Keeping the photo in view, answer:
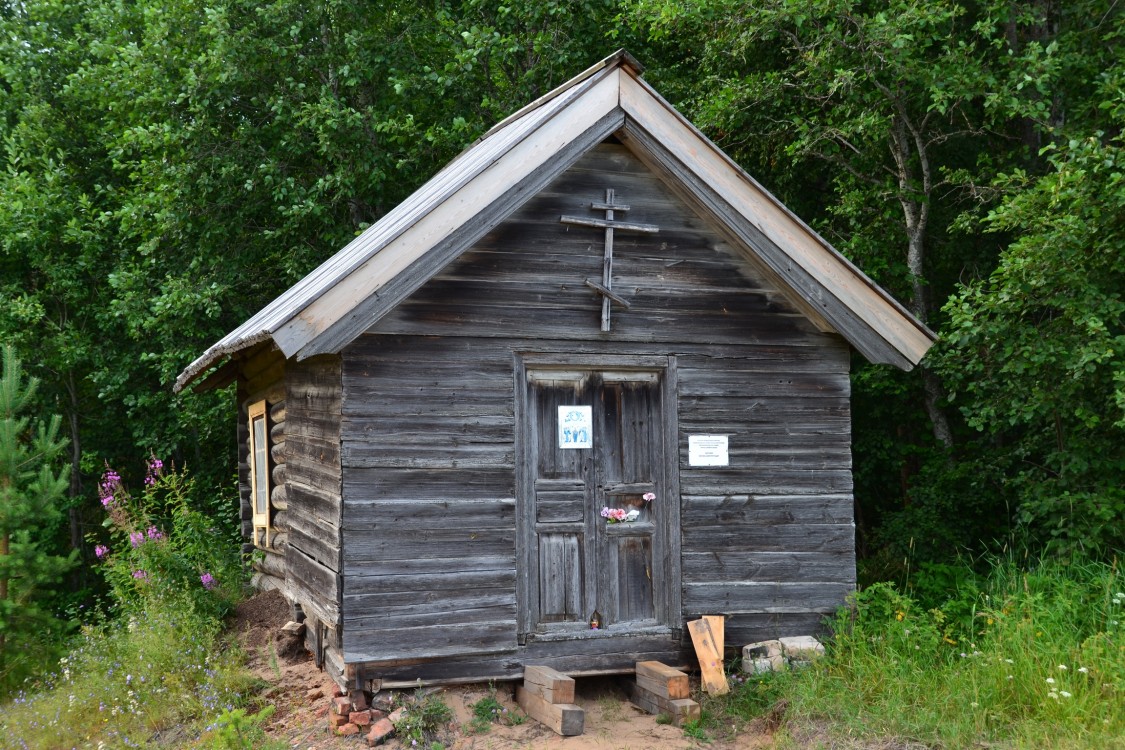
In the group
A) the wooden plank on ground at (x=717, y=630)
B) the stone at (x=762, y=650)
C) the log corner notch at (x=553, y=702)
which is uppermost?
the wooden plank on ground at (x=717, y=630)

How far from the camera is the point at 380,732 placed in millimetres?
6824

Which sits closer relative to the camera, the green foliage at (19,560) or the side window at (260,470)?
the green foliage at (19,560)

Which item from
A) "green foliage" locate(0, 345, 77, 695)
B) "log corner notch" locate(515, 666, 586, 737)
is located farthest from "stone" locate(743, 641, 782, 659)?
"green foliage" locate(0, 345, 77, 695)

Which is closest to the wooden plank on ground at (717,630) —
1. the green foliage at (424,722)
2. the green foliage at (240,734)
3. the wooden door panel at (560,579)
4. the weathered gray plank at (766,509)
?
the weathered gray plank at (766,509)

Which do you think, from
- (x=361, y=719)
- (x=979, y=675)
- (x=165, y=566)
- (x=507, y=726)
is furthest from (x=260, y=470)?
(x=979, y=675)

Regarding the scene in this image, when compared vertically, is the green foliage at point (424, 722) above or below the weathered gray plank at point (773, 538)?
below

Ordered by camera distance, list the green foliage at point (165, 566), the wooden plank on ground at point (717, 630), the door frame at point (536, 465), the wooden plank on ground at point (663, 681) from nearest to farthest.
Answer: the wooden plank on ground at point (663, 681) → the door frame at point (536, 465) → the wooden plank on ground at point (717, 630) → the green foliage at point (165, 566)

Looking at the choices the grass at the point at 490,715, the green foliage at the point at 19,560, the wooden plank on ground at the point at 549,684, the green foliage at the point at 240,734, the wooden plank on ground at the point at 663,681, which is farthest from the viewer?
the green foliage at the point at 19,560

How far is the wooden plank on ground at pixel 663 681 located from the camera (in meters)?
7.26

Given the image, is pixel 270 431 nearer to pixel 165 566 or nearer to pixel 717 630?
pixel 165 566

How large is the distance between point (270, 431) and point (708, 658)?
568 cm

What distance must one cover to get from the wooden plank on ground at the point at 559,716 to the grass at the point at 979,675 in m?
1.00

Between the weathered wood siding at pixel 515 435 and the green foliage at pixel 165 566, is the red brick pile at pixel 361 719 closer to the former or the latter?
the weathered wood siding at pixel 515 435

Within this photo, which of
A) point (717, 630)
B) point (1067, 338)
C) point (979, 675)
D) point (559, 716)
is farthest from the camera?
point (1067, 338)
